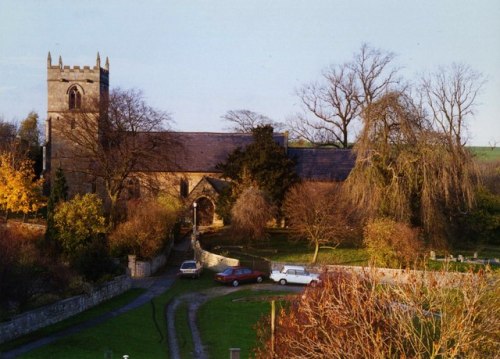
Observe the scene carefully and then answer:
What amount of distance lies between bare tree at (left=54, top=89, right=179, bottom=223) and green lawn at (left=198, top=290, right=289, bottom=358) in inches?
766

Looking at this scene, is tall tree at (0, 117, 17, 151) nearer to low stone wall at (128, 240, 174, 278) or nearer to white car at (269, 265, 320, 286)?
low stone wall at (128, 240, 174, 278)

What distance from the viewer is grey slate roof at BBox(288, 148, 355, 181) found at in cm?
5816

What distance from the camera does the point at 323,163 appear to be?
2357 inches

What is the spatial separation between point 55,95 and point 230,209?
21.2 metres

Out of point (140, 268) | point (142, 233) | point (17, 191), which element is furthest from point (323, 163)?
point (17, 191)

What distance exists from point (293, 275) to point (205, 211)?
21885mm

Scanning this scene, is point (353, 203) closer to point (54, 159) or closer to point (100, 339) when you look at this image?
point (100, 339)

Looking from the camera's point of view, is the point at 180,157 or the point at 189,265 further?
the point at 180,157

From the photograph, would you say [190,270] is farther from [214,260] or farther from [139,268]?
[139,268]

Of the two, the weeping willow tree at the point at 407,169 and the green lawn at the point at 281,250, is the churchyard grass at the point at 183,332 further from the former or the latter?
the weeping willow tree at the point at 407,169

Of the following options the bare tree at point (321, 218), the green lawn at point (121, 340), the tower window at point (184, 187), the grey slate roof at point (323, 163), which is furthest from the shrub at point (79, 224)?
the grey slate roof at point (323, 163)

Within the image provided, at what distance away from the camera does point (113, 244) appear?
128ft

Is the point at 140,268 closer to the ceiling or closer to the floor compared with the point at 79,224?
closer to the floor

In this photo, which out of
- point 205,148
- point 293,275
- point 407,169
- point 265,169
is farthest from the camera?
point 205,148
